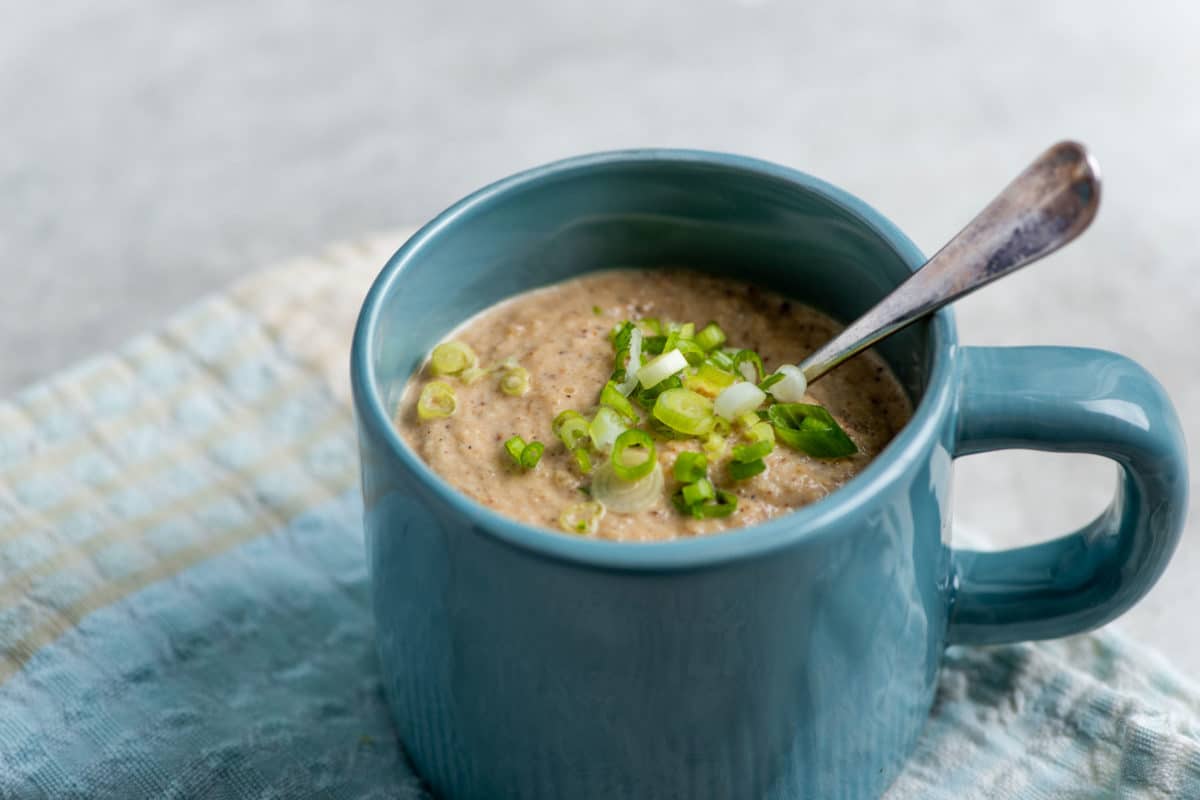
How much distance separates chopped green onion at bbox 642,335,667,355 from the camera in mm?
1448

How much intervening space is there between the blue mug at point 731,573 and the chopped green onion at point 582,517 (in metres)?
0.11

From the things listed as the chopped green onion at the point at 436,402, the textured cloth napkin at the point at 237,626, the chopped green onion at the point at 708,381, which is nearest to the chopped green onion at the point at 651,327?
the chopped green onion at the point at 708,381

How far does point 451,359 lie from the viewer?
4.81ft

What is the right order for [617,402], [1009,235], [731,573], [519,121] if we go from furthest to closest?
[519,121], [617,402], [1009,235], [731,573]

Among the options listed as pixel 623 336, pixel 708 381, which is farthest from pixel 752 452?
pixel 623 336

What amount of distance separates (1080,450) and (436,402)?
1.91 ft

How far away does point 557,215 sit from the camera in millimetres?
1521

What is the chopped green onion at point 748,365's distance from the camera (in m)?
1.43

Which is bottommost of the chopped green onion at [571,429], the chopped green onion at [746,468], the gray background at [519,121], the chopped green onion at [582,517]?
the gray background at [519,121]

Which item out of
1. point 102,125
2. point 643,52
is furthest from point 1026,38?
point 102,125

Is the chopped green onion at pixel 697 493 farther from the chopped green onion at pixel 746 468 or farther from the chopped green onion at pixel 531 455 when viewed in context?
the chopped green onion at pixel 531 455

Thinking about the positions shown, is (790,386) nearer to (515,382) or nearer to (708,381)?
(708,381)

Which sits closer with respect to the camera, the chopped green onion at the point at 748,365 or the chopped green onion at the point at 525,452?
the chopped green onion at the point at 525,452

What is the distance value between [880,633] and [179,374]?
1056mm
